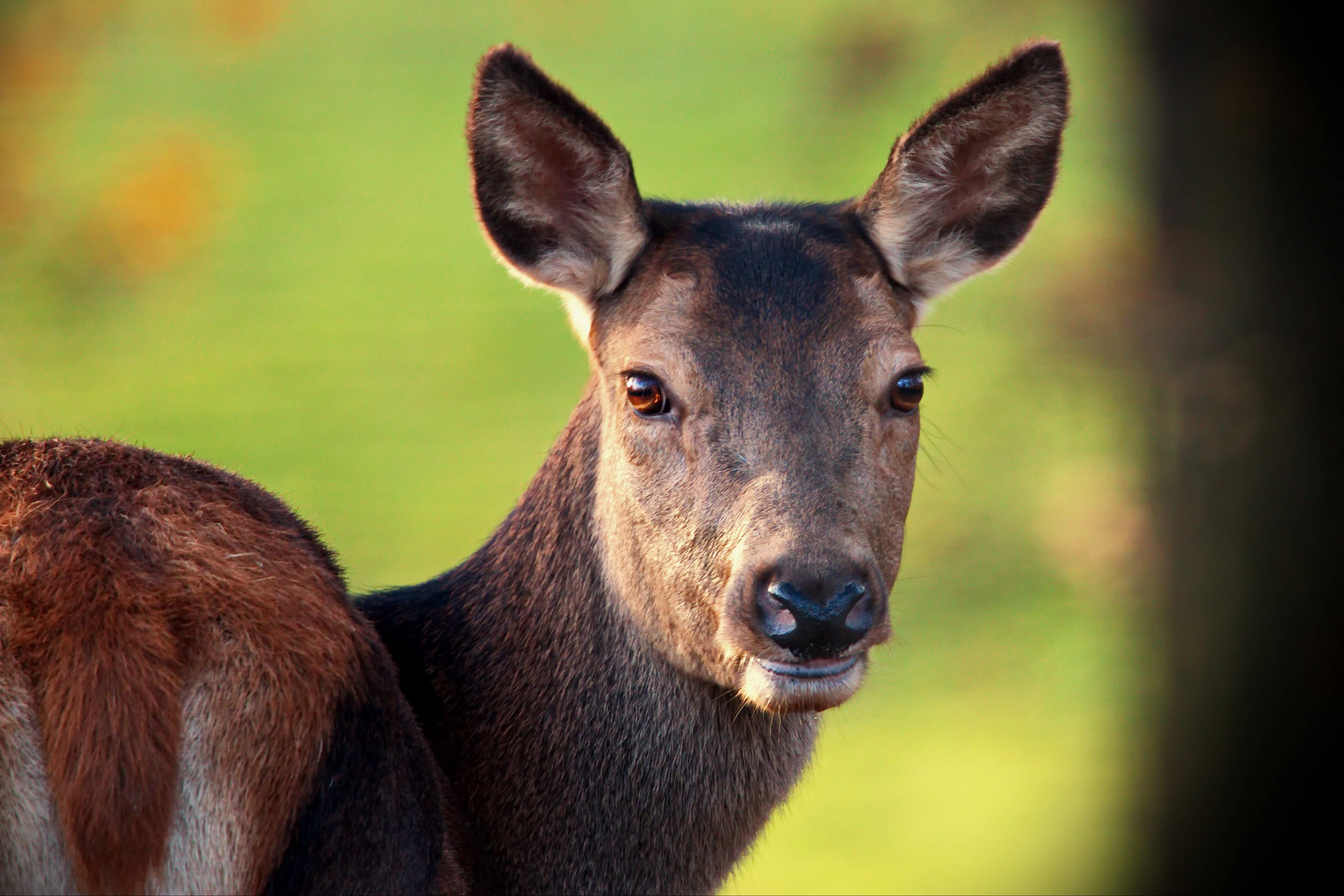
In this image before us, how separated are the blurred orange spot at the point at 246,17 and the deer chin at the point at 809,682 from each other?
864 cm

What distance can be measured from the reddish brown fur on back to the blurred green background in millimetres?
1767

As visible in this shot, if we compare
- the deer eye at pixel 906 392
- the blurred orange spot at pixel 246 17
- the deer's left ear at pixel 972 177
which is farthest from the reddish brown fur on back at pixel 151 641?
the blurred orange spot at pixel 246 17

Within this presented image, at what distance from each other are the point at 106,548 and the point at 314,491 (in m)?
10.5

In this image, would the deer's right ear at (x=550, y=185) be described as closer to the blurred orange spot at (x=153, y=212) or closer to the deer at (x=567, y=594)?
the deer at (x=567, y=594)

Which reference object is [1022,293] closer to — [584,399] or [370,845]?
[584,399]

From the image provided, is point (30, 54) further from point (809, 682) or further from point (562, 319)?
point (562, 319)

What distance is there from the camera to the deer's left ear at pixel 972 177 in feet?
15.7

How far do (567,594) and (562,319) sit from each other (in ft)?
37.4

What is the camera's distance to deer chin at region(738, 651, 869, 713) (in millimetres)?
3959

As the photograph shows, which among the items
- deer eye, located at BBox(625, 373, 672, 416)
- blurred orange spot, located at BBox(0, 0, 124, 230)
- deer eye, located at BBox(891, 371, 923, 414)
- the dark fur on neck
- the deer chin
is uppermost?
blurred orange spot, located at BBox(0, 0, 124, 230)

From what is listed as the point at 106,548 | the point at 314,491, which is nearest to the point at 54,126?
the point at 314,491

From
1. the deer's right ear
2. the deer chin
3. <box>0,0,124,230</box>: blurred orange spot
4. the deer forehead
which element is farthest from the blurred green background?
the deer's right ear

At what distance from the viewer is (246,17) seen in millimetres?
11258

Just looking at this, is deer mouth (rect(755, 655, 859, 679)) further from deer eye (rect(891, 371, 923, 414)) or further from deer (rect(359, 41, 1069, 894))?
deer eye (rect(891, 371, 923, 414))
